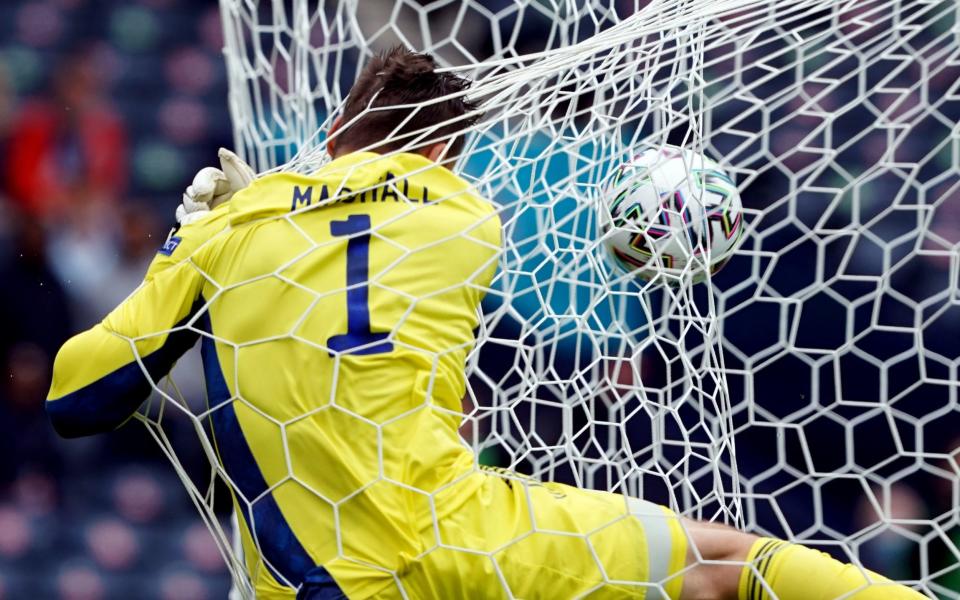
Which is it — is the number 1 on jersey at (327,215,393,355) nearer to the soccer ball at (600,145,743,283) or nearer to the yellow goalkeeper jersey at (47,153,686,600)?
the yellow goalkeeper jersey at (47,153,686,600)

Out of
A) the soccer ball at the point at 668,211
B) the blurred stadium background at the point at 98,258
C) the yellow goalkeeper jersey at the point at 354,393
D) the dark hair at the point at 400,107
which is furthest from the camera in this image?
the blurred stadium background at the point at 98,258

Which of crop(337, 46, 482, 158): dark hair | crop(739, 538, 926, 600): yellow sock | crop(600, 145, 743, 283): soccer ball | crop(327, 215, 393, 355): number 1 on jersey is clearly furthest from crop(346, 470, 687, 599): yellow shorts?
crop(337, 46, 482, 158): dark hair

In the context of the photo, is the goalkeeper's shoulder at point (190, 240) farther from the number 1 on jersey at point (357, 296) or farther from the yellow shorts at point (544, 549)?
the yellow shorts at point (544, 549)

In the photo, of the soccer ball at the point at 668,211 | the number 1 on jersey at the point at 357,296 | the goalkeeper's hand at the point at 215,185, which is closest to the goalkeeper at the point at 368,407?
the number 1 on jersey at the point at 357,296

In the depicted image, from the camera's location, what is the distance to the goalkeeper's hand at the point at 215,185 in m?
1.94

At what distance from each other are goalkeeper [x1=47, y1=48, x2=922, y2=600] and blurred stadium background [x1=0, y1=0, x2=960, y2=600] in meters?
1.87

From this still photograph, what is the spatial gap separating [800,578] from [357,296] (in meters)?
0.76

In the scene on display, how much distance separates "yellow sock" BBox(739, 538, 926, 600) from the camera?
176 centimetres

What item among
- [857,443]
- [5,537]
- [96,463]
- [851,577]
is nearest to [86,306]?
[96,463]

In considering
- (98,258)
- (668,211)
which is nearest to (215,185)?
(668,211)

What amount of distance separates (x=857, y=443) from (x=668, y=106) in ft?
5.92

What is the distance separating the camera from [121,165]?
407cm

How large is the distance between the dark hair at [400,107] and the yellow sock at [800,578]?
2.54ft

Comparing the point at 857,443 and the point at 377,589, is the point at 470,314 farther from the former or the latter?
the point at 857,443
